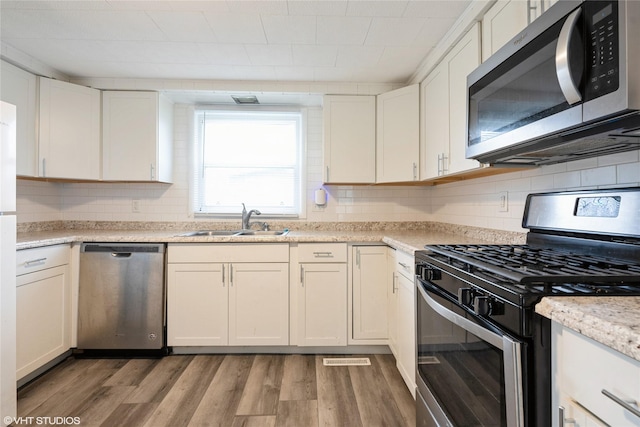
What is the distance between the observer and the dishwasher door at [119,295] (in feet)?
7.77

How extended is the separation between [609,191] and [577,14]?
0.66 metres

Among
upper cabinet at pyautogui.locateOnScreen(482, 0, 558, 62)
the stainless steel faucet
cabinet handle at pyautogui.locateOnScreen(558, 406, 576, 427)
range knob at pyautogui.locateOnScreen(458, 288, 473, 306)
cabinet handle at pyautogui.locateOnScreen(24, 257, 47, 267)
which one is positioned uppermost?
upper cabinet at pyautogui.locateOnScreen(482, 0, 558, 62)

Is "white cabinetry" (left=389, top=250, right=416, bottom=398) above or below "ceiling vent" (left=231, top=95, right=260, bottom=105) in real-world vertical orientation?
below

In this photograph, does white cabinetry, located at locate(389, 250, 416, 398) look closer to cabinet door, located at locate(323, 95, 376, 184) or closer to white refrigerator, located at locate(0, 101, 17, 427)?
cabinet door, located at locate(323, 95, 376, 184)

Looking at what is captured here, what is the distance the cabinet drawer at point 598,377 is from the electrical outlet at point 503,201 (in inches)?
53.4

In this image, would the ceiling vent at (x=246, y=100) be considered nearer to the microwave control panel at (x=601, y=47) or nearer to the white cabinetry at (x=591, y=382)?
the microwave control panel at (x=601, y=47)

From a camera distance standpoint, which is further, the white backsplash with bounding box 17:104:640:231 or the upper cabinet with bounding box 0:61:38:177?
the white backsplash with bounding box 17:104:640:231

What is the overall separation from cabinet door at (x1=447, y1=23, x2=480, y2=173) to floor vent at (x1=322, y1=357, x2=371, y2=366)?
4.88 ft

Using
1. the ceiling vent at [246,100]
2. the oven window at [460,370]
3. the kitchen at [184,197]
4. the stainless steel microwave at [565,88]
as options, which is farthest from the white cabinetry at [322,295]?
the ceiling vent at [246,100]

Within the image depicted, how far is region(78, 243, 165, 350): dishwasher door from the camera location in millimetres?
2369

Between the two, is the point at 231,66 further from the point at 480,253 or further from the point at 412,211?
the point at 480,253

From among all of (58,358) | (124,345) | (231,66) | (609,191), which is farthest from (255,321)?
(609,191)

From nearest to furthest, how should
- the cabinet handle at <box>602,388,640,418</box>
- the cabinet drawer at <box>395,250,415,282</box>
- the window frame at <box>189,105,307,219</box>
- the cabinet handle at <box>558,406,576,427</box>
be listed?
the cabinet handle at <box>602,388,640,418</box>, the cabinet handle at <box>558,406,576,427</box>, the cabinet drawer at <box>395,250,415,282</box>, the window frame at <box>189,105,307,219</box>

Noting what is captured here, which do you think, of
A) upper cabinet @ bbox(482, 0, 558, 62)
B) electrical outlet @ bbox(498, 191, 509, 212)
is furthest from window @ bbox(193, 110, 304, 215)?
upper cabinet @ bbox(482, 0, 558, 62)
